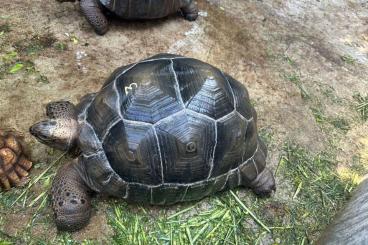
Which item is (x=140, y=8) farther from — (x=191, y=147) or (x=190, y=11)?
(x=191, y=147)

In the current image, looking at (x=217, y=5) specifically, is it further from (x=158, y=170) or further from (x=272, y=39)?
(x=158, y=170)

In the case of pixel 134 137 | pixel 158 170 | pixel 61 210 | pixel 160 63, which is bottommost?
pixel 61 210

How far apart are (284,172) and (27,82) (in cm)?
266

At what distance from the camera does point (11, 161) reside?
342cm

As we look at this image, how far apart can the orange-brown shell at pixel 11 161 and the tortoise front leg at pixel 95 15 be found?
1841mm

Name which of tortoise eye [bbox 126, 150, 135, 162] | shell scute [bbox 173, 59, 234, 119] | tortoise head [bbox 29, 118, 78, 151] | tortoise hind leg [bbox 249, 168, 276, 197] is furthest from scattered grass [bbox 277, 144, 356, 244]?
tortoise head [bbox 29, 118, 78, 151]

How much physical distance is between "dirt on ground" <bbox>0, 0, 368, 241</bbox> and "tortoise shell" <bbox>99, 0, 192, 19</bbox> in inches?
7.9

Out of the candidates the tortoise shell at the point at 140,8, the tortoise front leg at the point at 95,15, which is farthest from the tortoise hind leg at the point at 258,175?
the tortoise front leg at the point at 95,15

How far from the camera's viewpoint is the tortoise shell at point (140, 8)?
486 cm

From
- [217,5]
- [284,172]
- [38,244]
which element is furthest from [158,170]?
[217,5]

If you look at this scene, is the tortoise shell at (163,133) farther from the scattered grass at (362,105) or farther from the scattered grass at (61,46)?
the scattered grass at (362,105)

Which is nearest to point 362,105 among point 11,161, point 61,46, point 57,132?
point 57,132

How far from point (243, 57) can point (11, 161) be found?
9.19ft

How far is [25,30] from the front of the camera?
4.77 m
